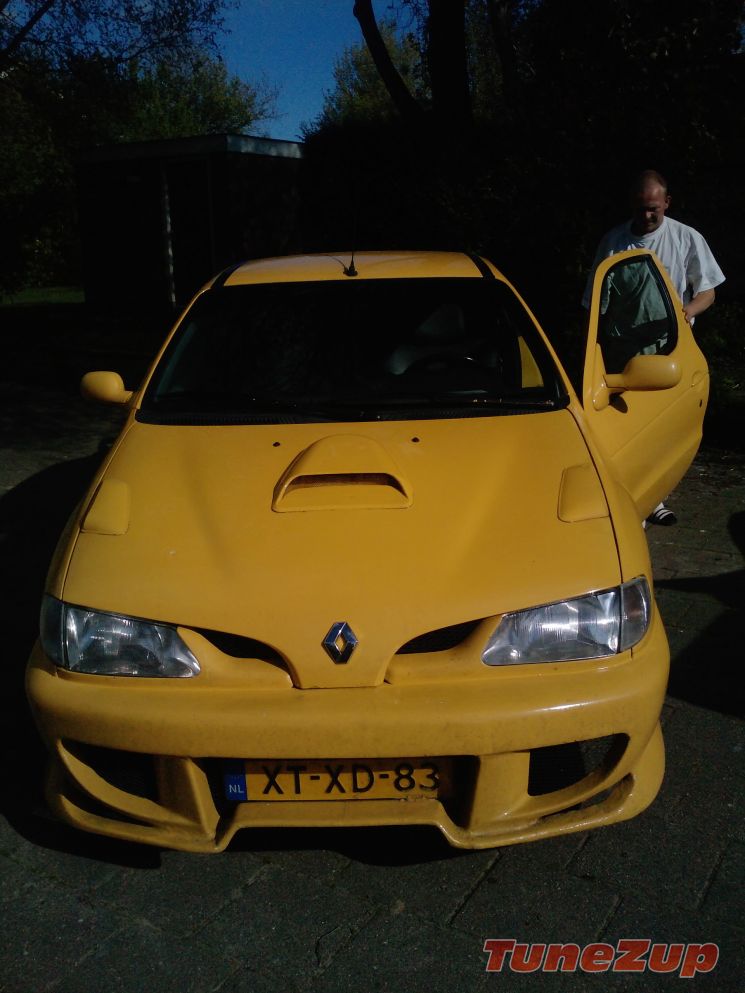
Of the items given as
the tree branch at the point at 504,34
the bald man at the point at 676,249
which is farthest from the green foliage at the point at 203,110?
the bald man at the point at 676,249

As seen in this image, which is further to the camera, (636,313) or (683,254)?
(683,254)

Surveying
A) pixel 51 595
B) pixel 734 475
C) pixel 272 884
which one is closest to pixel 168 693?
pixel 51 595

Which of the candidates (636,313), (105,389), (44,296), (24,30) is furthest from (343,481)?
(44,296)

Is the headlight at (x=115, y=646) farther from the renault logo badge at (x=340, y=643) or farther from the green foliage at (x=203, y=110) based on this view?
the green foliage at (x=203, y=110)

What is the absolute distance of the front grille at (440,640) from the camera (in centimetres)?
243

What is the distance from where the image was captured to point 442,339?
372cm

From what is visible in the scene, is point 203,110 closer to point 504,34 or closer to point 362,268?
point 504,34

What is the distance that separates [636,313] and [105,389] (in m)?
2.46

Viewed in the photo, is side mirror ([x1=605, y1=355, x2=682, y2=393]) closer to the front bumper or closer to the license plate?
the front bumper

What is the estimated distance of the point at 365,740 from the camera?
90.2 inches

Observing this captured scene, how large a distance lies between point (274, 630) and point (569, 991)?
108 cm


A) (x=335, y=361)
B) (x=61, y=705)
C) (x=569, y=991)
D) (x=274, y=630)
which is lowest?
(x=569, y=991)

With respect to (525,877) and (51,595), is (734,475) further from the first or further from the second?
(51,595)

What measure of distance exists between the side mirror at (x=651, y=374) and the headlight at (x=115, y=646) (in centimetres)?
199
